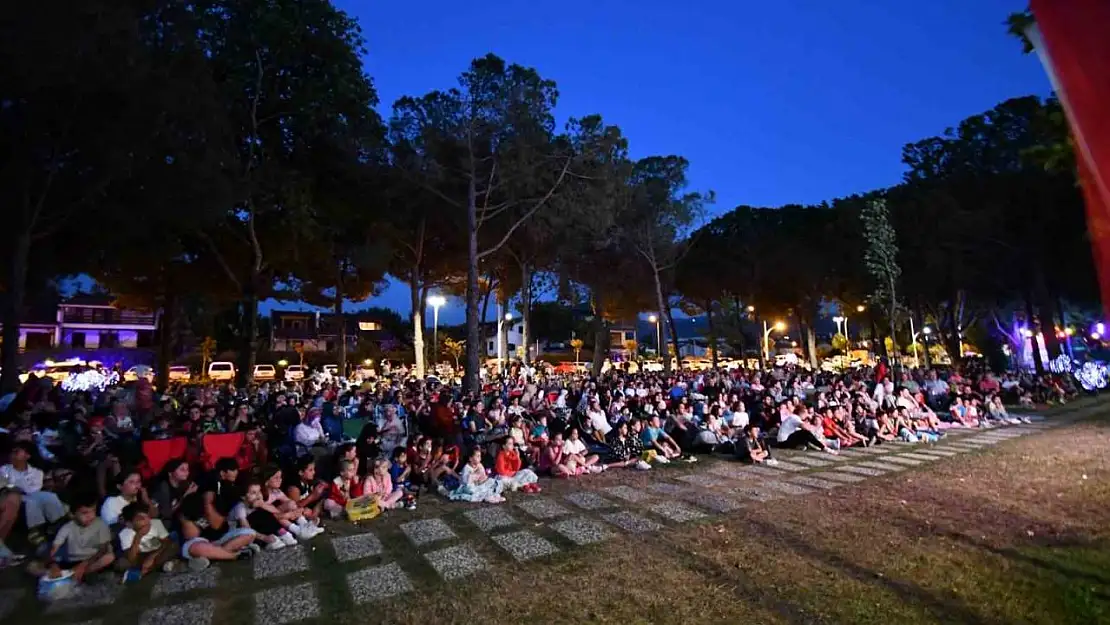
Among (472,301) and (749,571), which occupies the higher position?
(472,301)

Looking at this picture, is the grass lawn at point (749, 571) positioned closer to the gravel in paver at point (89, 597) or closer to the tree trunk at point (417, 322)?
the gravel in paver at point (89, 597)

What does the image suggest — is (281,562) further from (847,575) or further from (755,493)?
(755,493)

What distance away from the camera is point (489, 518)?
5602 mm

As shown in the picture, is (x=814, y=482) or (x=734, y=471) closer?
(x=814, y=482)

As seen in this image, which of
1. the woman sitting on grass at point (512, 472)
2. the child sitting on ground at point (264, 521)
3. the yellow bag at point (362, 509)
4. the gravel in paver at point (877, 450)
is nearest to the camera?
the child sitting on ground at point (264, 521)

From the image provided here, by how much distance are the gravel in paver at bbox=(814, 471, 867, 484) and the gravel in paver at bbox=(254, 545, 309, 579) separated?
6.30 metres

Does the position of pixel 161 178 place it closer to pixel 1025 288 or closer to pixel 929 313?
pixel 1025 288

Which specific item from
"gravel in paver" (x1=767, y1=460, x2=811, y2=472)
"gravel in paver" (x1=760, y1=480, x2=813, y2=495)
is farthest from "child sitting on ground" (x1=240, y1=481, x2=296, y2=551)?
"gravel in paver" (x1=767, y1=460, x2=811, y2=472)

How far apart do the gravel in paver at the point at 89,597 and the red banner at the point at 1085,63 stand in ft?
18.5

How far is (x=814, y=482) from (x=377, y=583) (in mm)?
5565

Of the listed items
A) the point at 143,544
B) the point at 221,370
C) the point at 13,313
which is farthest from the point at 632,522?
the point at 221,370

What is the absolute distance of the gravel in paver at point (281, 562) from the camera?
4.21 metres

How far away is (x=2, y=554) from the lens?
14.3ft

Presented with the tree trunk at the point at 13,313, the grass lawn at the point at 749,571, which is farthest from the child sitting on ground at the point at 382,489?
the tree trunk at the point at 13,313
